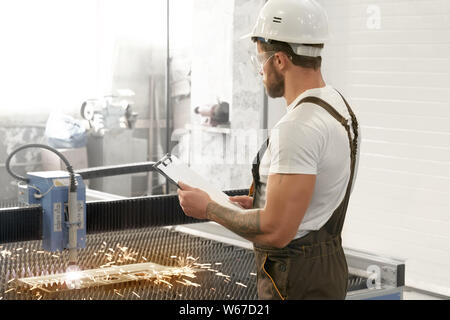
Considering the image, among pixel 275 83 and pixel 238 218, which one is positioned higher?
pixel 275 83

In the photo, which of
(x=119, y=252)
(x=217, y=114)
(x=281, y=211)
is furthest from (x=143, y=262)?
(x=217, y=114)

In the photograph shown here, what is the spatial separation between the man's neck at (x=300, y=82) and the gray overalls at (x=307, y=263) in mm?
118

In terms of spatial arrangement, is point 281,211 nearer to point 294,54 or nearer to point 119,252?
point 294,54

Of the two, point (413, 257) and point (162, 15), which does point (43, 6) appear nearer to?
point (162, 15)

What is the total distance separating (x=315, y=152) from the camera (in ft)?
5.63

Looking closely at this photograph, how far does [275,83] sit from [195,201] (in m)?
0.37

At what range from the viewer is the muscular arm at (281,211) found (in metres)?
1.70

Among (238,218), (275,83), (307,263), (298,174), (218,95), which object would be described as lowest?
(307,263)

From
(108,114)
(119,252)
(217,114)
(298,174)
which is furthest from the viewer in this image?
(108,114)

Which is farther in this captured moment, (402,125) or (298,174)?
(402,125)

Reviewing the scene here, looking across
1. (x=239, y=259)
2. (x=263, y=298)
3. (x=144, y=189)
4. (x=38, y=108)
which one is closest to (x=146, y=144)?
(x=144, y=189)

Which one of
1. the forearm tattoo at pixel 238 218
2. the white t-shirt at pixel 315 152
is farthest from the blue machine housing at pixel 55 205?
the white t-shirt at pixel 315 152

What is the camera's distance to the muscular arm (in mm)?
1702

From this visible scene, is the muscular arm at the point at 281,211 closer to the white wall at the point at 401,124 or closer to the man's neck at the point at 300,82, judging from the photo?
the man's neck at the point at 300,82
